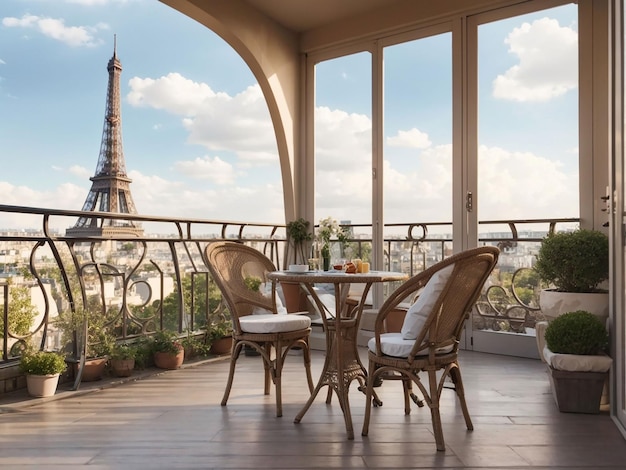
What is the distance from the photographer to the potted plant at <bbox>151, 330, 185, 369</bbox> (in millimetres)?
3727

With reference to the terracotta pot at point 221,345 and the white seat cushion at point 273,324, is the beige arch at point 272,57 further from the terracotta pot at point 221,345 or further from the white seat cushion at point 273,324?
the white seat cushion at point 273,324

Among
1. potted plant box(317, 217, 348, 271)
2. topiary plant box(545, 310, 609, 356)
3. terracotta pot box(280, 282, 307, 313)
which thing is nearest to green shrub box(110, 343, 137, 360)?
potted plant box(317, 217, 348, 271)

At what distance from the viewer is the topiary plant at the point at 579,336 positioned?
2.75 metres

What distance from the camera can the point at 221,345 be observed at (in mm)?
4227

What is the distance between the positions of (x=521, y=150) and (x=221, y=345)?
2.82 meters

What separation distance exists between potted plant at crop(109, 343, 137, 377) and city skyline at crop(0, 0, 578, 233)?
1.28 meters

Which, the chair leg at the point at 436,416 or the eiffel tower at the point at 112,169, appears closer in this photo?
the chair leg at the point at 436,416

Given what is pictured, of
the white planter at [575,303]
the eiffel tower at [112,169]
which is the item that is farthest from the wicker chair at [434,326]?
the eiffel tower at [112,169]

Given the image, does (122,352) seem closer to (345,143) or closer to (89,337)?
(89,337)

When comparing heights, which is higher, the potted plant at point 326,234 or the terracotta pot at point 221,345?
the potted plant at point 326,234

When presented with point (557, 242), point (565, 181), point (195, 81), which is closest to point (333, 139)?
point (565, 181)

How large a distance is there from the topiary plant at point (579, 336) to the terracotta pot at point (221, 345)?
7.95 feet

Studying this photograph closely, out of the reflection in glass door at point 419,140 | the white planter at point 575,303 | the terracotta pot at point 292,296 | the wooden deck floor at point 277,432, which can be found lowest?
the wooden deck floor at point 277,432

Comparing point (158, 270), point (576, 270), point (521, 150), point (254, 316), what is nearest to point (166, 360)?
point (158, 270)
